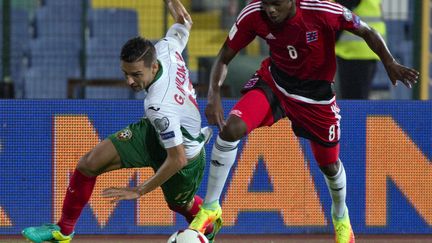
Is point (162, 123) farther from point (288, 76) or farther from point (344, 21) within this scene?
point (344, 21)

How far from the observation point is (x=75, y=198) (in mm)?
7844

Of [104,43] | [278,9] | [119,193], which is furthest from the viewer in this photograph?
[104,43]

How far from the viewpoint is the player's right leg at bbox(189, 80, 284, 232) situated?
24.7 feet

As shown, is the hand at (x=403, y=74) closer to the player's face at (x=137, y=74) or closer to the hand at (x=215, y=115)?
the hand at (x=215, y=115)

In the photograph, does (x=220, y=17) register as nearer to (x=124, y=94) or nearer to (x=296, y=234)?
(x=124, y=94)

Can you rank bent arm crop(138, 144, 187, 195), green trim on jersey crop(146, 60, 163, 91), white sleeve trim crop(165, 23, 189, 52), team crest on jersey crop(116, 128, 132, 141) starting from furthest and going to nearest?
white sleeve trim crop(165, 23, 189, 52)
team crest on jersey crop(116, 128, 132, 141)
green trim on jersey crop(146, 60, 163, 91)
bent arm crop(138, 144, 187, 195)

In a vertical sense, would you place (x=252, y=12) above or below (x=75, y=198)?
above

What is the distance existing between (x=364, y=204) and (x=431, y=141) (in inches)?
31.3

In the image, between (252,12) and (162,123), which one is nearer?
(162,123)

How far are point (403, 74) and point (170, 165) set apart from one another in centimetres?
167

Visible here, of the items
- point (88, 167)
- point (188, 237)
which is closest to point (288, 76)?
point (188, 237)

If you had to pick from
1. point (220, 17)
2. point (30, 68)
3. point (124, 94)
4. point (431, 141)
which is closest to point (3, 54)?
point (30, 68)

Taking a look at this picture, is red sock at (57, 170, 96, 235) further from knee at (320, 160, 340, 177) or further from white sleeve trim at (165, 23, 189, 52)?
knee at (320, 160, 340, 177)

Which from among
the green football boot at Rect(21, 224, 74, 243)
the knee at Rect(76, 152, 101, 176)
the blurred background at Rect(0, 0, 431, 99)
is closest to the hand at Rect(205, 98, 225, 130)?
the knee at Rect(76, 152, 101, 176)
